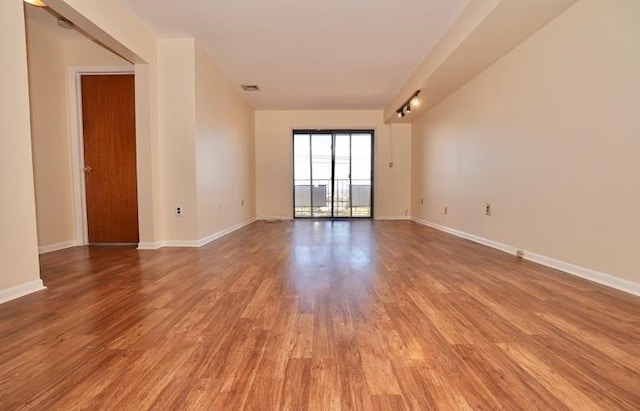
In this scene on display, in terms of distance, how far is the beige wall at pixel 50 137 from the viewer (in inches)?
139

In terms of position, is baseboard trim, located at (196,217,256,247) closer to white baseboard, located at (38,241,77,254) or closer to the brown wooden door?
the brown wooden door

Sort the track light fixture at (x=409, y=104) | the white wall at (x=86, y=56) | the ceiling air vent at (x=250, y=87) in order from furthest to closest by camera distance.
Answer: the ceiling air vent at (x=250, y=87) → the track light fixture at (x=409, y=104) → the white wall at (x=86, y=56)

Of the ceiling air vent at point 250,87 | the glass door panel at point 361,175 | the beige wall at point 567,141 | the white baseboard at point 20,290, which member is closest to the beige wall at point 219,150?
the ceiling air vent at point 250,87

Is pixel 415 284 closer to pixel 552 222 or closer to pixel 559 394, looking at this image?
pixel 559 394

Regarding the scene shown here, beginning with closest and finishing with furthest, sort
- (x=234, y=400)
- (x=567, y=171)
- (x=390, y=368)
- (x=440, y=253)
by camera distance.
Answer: (x=234, y=400) → (x=390, y=368) → (x=567, y=171) → (x=440, y=253)

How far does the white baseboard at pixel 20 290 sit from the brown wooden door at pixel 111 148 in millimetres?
Result: 1906

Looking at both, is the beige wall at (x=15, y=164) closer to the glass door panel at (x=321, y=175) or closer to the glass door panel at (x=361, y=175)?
the glass door panel at (x=321, y=175)

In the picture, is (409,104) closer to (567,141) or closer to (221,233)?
(567,141)

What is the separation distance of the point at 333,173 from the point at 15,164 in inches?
229

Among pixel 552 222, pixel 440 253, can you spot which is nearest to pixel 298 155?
pixel 440 253

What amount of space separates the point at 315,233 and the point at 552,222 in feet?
9.95

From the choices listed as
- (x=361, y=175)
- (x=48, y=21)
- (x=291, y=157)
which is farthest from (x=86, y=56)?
(x=361, y=175)

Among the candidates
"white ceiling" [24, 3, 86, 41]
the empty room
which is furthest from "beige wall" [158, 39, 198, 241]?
"white ceiling" [24, 3, 86, 41]

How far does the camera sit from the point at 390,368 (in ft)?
3.88
